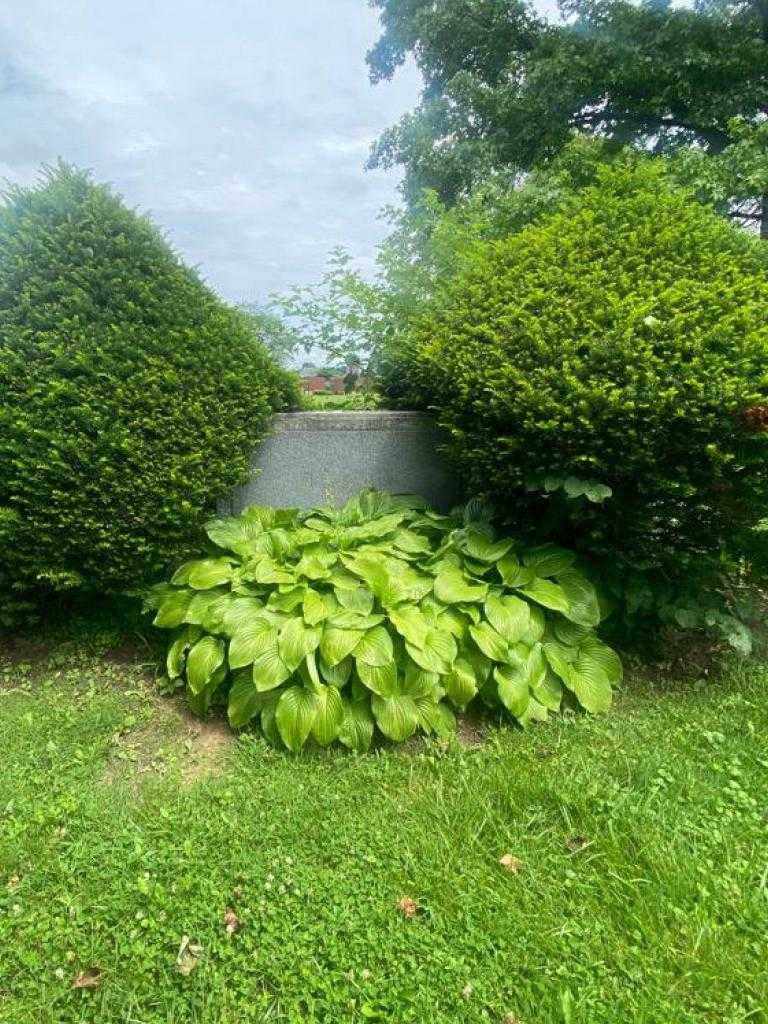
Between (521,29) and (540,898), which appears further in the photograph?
(521,29)

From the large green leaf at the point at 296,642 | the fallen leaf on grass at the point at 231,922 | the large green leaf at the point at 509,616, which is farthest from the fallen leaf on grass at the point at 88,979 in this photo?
the large green leaf at the point at 509,616

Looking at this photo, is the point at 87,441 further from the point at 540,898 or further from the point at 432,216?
the point at 432,216

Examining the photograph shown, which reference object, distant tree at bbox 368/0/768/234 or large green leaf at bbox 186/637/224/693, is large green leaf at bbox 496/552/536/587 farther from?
distant tree at bbox 368/0/768/234

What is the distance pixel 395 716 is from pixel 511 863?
62 centimetres

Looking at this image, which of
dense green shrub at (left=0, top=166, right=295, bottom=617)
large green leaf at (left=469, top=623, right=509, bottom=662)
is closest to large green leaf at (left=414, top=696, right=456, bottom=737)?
large green leaf at (left=469, top=623, right=509, bottom=662)

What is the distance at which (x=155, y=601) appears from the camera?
2.64 metres

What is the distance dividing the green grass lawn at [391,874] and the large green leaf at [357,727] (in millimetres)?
51

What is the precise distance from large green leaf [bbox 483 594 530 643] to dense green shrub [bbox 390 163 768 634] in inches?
18.8

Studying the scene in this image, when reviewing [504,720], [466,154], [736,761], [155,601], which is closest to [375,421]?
[155,601]

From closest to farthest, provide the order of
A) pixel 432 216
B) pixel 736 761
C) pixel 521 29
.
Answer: pixel 736 761 → pixel 432 216 → pixel 521 29

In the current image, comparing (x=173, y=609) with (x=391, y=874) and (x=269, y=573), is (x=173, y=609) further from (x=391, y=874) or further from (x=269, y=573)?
(x=391, y=874)

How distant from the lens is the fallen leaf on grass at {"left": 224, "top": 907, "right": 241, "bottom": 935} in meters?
1.45

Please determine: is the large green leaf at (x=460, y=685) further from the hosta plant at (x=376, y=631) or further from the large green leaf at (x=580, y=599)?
the large green leaf at (x=580, y=599)

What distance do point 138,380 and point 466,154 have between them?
36.1 feet
